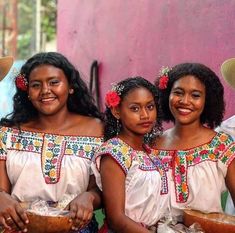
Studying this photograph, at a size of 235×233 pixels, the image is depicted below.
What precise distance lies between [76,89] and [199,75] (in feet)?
2.36

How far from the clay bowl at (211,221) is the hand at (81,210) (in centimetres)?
50

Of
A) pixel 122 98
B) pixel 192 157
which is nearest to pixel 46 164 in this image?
pixel 122 98

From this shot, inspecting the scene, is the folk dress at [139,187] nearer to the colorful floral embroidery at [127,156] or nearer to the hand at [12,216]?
the colorful floral embroidery at [127,156]

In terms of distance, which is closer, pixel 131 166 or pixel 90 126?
pixel 131 166

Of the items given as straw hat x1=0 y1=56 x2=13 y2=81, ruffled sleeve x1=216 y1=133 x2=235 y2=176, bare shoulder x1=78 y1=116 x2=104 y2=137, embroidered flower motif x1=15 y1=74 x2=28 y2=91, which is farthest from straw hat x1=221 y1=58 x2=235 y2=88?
straw hat x1=0 y1=56 x2=13 y2=81

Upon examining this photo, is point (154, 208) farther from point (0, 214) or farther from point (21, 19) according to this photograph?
point (21, 19)

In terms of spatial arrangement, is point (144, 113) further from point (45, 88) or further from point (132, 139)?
point (45, 88)

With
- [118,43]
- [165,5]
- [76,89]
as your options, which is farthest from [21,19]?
[76,89]

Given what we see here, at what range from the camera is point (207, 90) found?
3.49 meters

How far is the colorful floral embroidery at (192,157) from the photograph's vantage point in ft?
11.0

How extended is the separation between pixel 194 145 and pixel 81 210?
0.78 metres

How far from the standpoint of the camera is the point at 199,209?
129 inches

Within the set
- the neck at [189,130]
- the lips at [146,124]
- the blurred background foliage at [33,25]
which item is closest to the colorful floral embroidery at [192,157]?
the neck at [189,130]

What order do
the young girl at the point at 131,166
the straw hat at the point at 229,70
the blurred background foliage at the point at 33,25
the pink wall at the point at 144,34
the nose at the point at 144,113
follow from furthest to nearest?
the blurred background foliage at the point at 33,25, the pink wall at the point at 144,34, the straw hat at the point at 229,70, the nose at the point at 144,113, the young girl at the point at 131,166
